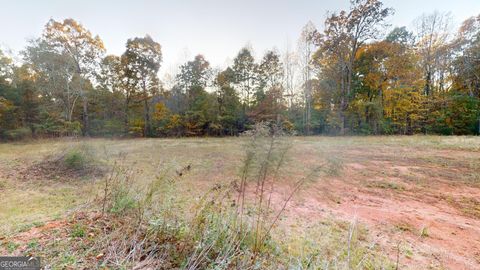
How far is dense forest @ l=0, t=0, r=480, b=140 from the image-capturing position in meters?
13.9

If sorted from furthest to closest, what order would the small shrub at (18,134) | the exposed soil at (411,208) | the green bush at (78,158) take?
the small shrub at (18,134) < the green bush at (78,158) < the exposed soil at (411,208)

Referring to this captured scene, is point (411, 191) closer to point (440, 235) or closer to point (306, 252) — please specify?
point (440, 235)

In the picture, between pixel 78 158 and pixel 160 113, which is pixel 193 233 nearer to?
pixel 78 158

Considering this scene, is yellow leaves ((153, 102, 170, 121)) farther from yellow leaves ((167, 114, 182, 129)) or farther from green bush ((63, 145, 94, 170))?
green bush ((63, 145, 94, 170))

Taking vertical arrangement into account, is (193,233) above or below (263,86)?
below

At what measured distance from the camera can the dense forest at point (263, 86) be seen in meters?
13.9

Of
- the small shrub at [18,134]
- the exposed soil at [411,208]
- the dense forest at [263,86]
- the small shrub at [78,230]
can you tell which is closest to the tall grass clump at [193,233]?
the small shrub at [78,230]

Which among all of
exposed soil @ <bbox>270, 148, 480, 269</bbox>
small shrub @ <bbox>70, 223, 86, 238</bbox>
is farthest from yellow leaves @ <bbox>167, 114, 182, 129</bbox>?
small shrub @ <bbox>70, 223, 86, 238</bbox>

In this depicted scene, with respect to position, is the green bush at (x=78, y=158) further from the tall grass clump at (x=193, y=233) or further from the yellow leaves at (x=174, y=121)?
the yellow leaves at (x=174, y=121)

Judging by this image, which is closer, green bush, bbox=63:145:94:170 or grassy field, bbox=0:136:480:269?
grassy field, bbox=0:136:480:269

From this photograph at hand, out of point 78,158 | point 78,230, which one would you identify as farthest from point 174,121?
point 78,230

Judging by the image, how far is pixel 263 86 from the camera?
18750mm

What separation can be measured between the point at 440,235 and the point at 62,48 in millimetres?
20389

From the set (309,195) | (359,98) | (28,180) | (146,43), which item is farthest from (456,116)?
(146,43)
